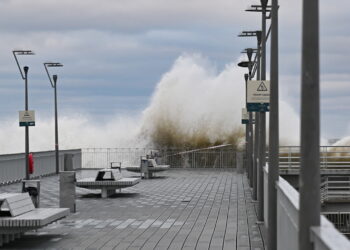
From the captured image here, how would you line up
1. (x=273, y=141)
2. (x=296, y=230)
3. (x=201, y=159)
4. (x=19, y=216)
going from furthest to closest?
(x=201, y=159) → (x=19, y=216) → (x=273, y=141) → (x=296, y=230)

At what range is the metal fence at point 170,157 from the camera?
162 ft

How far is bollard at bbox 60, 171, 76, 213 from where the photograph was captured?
18047mm

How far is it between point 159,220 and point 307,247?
1102 centimetres

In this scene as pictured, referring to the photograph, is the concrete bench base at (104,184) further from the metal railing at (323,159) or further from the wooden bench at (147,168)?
the wooden bench at (147,168)

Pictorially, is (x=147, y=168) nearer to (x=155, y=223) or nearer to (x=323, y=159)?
(x=323, y=159)

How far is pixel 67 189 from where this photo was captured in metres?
18.2

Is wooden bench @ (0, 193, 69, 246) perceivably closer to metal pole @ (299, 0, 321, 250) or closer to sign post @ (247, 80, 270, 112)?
sign post @ (247, 80, 270, 112)

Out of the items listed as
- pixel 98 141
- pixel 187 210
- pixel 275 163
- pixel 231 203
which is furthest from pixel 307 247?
pixel 98 141

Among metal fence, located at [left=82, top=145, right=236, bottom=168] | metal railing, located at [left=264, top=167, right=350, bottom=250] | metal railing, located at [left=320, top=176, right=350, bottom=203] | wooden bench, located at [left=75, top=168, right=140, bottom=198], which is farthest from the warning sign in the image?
metal fence, located at [left=82, top=145, right=236, bottom=168]

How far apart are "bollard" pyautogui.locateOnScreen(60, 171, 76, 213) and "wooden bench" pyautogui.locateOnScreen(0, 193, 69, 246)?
150 inches

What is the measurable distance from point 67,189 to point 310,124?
42.1 ft

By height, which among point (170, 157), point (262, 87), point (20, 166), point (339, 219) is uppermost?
point (262, 87)

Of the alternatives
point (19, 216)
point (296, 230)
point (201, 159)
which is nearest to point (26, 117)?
point (19, 216)

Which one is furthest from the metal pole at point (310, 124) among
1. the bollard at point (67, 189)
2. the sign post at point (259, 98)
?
the bollard at point (67, 189)
